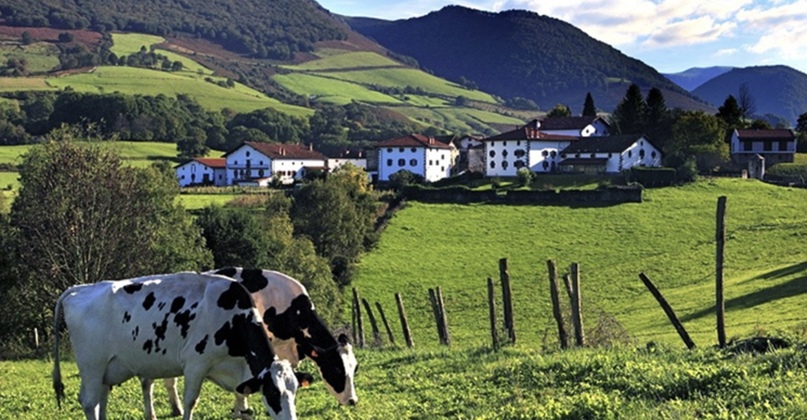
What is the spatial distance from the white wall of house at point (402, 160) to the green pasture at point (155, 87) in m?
80.6

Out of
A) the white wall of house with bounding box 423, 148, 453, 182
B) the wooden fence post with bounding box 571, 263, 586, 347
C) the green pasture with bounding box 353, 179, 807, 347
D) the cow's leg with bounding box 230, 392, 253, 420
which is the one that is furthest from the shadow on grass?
the white wall of house with bounding box 423, 148, 453, 182

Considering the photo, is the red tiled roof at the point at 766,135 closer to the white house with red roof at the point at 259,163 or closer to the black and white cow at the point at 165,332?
the white house with red roof at the point at 259,163

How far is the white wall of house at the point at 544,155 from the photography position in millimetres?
100188

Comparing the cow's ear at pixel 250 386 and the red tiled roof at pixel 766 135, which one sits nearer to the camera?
the cow's ear at pixel 250 386

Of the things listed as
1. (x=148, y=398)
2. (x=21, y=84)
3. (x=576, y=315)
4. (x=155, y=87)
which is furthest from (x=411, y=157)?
(x=21, y=84)

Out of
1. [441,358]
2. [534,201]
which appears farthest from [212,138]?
[441,358]

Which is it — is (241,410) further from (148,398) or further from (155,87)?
Answer: (155,87)

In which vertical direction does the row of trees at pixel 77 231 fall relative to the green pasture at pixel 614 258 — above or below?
above

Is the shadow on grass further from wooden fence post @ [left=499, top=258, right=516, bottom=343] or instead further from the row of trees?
the row of trees

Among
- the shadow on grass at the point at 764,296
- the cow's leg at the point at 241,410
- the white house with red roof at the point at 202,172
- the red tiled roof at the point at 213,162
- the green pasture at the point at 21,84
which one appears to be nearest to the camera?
the cow's leg at the point at 241,410

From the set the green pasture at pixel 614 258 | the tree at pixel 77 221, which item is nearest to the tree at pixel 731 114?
the green pasture at pixel 614 258

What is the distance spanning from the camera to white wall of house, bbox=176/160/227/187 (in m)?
112

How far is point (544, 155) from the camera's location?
101 metres

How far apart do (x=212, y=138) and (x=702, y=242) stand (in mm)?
106174
